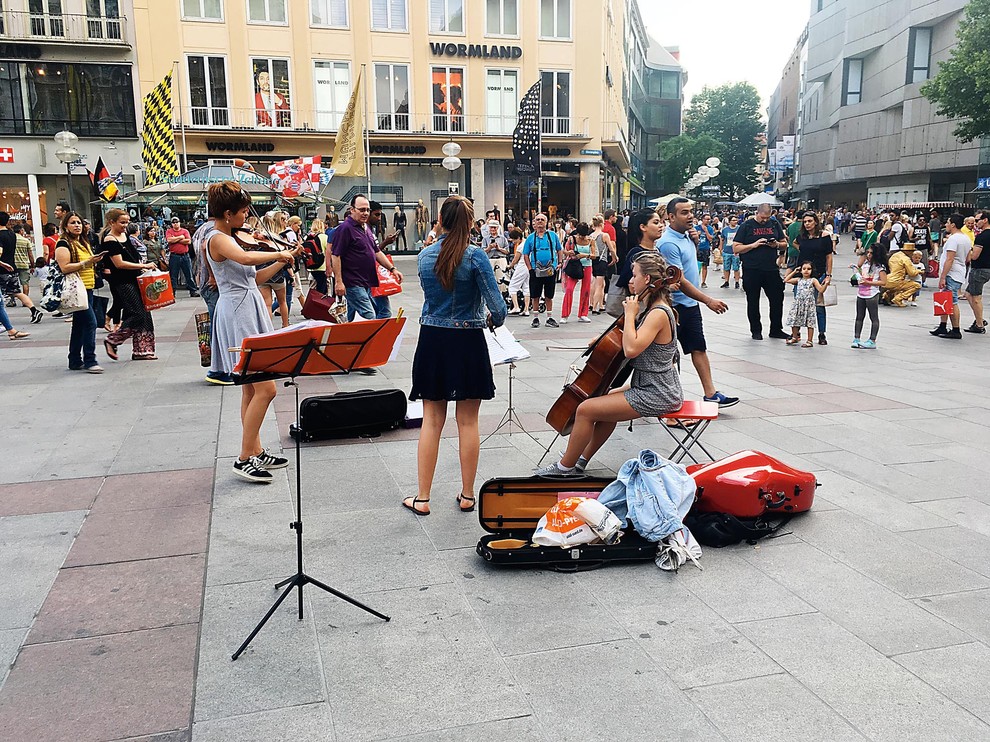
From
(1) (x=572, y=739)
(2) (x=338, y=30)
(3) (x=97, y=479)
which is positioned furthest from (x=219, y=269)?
(2) (x=338, y=30)

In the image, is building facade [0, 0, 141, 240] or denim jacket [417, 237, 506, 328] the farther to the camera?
building facade [0, 0, 141, 240]

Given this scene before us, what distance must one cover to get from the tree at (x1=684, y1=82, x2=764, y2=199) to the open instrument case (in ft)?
258

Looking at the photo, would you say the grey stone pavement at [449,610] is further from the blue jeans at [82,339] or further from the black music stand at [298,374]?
the blue jeans at [82,339]

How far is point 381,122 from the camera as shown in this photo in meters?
33.1

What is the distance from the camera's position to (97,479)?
18.1 feet

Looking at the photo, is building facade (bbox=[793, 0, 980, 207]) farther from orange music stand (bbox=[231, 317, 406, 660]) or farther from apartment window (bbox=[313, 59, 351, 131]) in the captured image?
orange music stand (bbox=[231, 317, 406, 660])

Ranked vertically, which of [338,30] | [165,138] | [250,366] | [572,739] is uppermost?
[338,30]

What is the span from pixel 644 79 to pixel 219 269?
76.7 meters

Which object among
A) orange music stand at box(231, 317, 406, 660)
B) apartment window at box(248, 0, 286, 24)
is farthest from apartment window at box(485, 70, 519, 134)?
orange music stand at box(231, 317, 406, 660)

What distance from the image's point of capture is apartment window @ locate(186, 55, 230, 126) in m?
30.9

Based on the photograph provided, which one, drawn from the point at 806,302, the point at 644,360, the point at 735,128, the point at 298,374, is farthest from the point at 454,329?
the point at 735,128

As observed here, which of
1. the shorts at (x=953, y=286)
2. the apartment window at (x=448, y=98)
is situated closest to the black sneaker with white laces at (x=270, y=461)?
the shorts at (x=953, y=286)

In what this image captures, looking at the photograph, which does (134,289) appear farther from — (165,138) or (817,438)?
(165,138)

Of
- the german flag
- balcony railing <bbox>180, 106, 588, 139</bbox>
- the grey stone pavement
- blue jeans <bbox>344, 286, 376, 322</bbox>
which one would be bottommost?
the grey stone pavement
